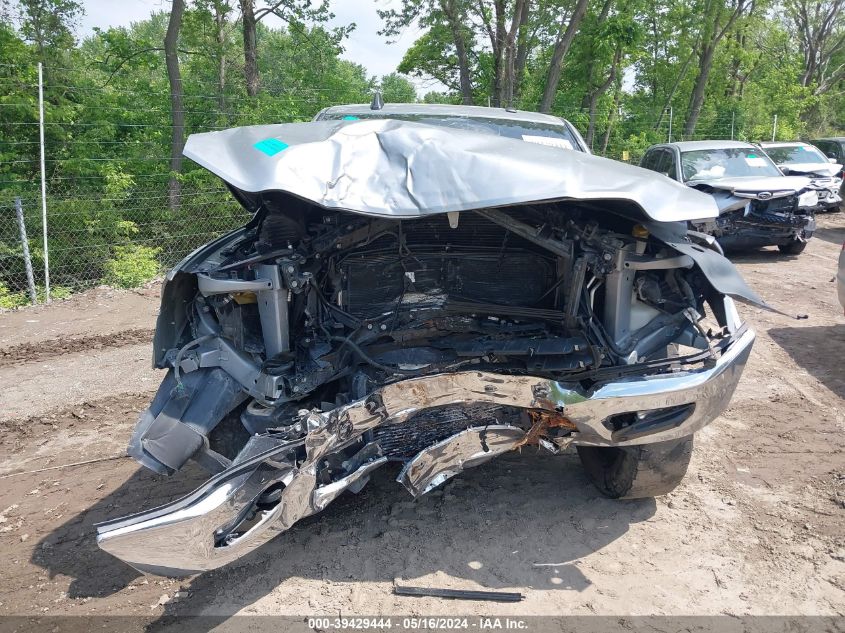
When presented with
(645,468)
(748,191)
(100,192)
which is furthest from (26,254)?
(748,191)

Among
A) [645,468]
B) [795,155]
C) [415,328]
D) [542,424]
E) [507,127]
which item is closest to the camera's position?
[542,424]

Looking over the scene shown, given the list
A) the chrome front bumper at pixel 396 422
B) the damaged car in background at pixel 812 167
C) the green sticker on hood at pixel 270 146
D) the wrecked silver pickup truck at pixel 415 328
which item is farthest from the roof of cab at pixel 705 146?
the green sticker on hood at pixel 270 146

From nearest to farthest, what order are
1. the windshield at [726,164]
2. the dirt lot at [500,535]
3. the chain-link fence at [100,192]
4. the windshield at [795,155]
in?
1. the dirt lot at [500,535]
2. the chain-link fence at [100,192]
3. the windshield at [726,164]
4. the windshield at [795,155]

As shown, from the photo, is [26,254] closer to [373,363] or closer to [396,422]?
[373,363]

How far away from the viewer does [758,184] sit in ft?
30.8

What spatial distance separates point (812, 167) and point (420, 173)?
12.6 metres

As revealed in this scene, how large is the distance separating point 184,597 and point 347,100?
10.6 m

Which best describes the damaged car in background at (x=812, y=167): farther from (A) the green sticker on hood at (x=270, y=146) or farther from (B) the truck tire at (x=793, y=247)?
(A) the green sticker on hood at (x=270, y=146)

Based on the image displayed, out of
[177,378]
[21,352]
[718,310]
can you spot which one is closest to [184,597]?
[177,378]

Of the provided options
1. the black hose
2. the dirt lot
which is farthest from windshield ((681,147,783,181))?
the black hose

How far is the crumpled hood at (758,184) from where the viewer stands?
928cm

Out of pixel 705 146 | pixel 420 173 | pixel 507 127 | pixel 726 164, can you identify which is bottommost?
pixel 420 173

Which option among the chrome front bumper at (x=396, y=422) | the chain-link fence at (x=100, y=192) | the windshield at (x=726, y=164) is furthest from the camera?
the windshield at (x=726, y=164)

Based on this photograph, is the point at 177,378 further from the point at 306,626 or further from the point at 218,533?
the point at 306,626
